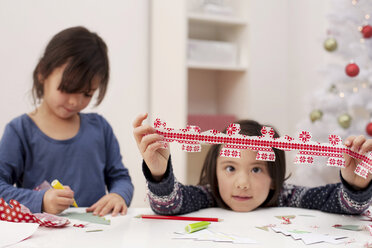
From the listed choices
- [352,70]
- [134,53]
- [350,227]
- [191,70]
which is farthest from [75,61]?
[191,70]

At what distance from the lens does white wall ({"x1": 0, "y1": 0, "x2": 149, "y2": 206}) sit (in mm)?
2445

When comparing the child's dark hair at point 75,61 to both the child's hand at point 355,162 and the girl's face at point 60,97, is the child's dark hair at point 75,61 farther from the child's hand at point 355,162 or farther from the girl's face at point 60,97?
the child's hand at point 355,162

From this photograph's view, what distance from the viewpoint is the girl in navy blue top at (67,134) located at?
3.93 feet

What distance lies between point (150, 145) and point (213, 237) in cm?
21

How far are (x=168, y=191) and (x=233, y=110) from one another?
6.43 ft

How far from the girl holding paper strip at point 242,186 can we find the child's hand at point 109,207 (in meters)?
0.08

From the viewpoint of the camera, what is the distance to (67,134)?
1.31 meters

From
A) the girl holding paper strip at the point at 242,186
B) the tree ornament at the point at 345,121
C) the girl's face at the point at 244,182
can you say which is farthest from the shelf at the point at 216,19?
the girl's face at the point at 244,182

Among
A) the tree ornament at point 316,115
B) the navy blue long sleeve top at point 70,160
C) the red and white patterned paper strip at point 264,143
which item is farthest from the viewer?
the tree ornament at point 316,115

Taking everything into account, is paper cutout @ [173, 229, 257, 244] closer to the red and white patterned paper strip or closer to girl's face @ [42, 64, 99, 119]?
the red and white patterned paper strip

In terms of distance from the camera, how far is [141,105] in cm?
282

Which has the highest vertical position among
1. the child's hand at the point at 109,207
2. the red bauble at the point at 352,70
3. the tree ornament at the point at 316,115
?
the red bauble at the point at 352,70

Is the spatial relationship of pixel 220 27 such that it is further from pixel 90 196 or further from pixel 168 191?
pixel 168 191

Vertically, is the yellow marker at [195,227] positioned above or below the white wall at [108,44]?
below
